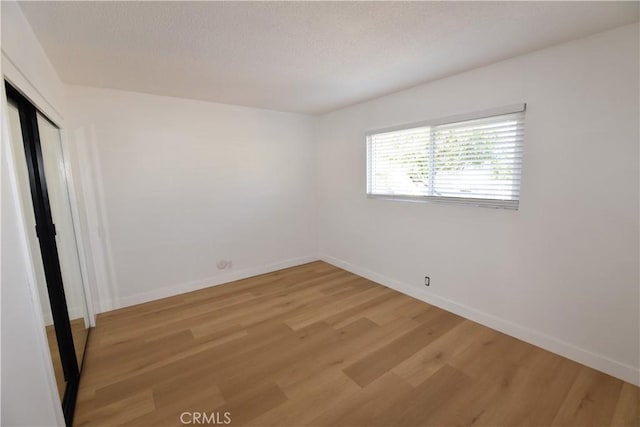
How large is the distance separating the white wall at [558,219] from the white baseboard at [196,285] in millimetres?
2093

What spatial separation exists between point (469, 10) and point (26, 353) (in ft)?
9.10

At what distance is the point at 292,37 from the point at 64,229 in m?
2.33

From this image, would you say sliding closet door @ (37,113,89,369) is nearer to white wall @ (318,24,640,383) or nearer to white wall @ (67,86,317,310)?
white wall @ (67,86,317,310)


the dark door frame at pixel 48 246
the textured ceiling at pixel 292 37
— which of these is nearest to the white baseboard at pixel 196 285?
the dark door frame at pixel 48 246

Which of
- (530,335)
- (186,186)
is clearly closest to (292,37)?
(186,186)

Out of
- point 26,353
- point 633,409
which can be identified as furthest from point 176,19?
point 633,409

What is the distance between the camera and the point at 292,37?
1.87 meters

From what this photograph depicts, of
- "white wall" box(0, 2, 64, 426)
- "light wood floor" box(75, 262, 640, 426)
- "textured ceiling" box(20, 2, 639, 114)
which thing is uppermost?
"textured ceiling" box(20, 2, 639, 114)

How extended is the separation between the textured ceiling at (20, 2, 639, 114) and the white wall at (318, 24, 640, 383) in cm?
22

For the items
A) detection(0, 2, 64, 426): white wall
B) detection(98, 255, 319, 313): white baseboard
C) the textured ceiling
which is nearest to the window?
the textured ceiling

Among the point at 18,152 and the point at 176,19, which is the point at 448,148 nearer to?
the point at 176,19

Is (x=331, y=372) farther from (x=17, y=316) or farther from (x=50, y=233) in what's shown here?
(x=50, y=233)

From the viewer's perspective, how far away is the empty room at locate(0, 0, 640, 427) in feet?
5.36

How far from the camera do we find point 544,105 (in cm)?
215
